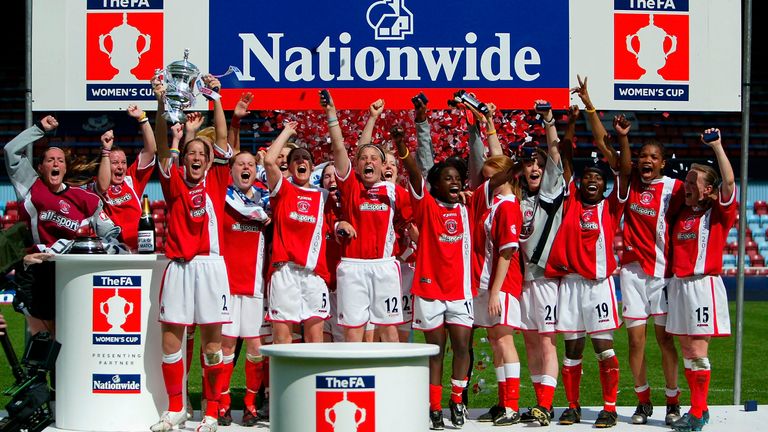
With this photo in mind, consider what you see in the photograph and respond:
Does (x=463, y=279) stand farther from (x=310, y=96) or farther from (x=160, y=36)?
(x=160, y=36)

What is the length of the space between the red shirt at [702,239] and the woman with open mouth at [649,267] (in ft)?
0.43

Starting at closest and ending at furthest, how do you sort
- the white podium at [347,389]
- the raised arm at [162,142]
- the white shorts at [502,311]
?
the white podium at [347,389], the raised arm at [162,142], the white shorts at [502,311]

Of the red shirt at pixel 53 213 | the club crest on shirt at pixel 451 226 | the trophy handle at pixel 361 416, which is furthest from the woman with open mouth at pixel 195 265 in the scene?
the trophy handle at pixel 361 416

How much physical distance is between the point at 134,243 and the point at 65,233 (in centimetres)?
66

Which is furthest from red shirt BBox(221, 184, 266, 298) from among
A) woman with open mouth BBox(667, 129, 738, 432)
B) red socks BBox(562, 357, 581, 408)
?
woman with open mouth BBox(667, 129, 738, 432)

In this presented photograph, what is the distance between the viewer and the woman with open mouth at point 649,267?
7570mm

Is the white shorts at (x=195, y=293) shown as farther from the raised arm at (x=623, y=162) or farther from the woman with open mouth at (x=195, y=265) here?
the raised arm at (x=623, y=162)

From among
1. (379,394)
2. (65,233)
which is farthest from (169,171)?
(379,394)

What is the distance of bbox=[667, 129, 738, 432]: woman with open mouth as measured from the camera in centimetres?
739

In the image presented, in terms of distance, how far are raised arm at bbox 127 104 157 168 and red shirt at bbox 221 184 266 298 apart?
77 centimetres

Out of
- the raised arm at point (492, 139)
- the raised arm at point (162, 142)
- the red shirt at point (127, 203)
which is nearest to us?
the raised arm at point (162, 142)

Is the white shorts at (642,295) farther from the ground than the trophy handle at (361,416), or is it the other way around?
the white shorts at (642,295)

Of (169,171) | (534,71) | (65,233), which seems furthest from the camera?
(534,71)

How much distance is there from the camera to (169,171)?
7082mm
